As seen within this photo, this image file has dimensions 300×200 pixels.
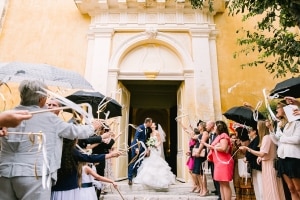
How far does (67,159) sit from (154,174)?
3710mm

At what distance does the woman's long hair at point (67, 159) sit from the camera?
266cm

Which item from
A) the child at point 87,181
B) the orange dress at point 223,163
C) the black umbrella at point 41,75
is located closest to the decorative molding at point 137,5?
the orange dress at point 223,163

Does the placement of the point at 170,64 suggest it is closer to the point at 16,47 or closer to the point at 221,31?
the point at 221,31

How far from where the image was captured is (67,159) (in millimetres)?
2662

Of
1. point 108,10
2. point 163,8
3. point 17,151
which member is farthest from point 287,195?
point 108,10

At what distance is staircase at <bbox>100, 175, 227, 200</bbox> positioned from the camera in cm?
537

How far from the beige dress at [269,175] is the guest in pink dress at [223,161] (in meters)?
0.62

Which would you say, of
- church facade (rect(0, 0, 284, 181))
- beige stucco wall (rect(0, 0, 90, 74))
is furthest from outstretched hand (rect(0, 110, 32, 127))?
beige stucco wall (rect(0, 0, 90, 74))

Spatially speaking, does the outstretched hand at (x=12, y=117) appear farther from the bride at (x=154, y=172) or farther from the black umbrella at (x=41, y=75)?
the bride at (x=154, y=172)

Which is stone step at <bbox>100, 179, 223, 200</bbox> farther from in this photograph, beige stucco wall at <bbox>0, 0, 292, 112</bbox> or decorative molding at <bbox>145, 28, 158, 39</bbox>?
decorative molding at <bbox>145, 28, 158, 39</bbox>

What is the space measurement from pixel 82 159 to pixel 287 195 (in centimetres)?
394

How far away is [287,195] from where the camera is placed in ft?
15.1

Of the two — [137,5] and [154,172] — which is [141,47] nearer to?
[137,5]

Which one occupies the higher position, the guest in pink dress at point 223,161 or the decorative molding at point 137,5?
the decorative molding at point 137,5
